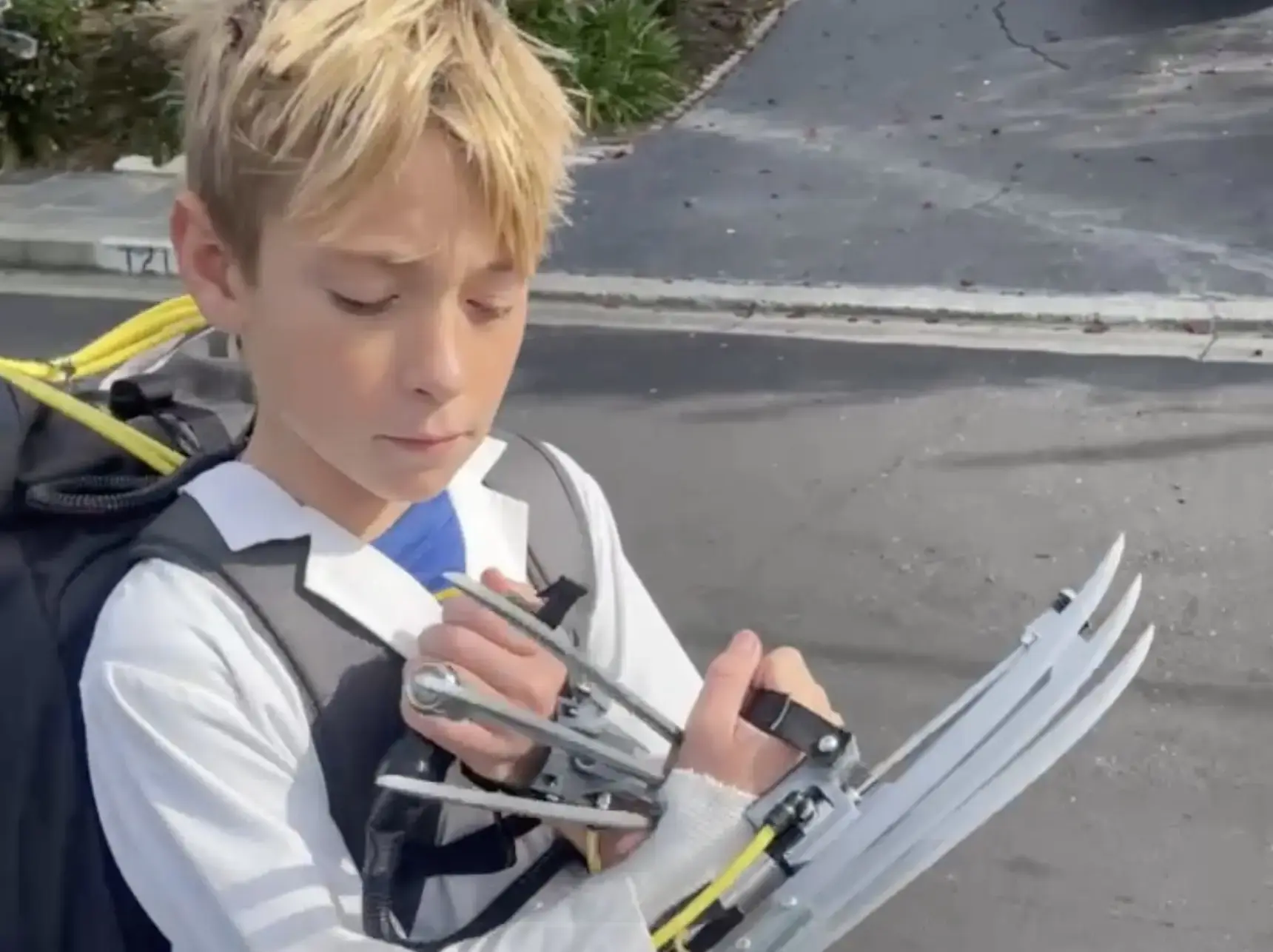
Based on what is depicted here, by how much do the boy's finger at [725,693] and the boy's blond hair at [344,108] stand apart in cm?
35

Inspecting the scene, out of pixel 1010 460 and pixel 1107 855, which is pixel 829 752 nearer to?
pixel 1107 855

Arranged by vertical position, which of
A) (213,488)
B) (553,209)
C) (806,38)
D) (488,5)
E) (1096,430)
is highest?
(488,5)

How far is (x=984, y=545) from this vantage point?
178 inches

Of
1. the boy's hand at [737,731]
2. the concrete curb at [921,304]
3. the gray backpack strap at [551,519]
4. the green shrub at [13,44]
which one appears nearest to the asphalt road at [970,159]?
the concrete curb at [921,304]

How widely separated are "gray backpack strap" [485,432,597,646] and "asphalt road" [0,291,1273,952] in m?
1.80

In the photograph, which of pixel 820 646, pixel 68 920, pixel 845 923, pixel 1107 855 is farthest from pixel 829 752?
pixel 820 646

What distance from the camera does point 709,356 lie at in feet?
20.0

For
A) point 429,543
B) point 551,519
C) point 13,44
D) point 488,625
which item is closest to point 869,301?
point 13,44

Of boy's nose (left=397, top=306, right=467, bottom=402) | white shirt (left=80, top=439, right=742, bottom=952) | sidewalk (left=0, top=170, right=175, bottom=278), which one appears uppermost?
boy's nose (left=397, top=306, right=467, bottom=402)

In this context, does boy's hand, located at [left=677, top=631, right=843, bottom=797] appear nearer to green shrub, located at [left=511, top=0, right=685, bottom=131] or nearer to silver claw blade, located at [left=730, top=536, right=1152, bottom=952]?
silver claw blade, located at [left=730, top=536, right=1152, bottom=952]

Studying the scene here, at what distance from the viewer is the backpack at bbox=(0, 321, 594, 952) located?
4.17ft

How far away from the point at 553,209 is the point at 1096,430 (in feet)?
13.5

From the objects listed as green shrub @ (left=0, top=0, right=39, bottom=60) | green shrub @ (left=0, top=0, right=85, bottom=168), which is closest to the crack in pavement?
green shrub @ (left=0, top=0, right=85, bottom=168)

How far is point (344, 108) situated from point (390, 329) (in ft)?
0.54
